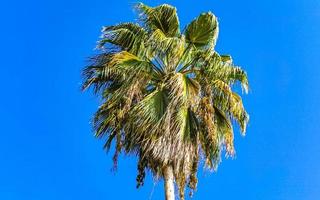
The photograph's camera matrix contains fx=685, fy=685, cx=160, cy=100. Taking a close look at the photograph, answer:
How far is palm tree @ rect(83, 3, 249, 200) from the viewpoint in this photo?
1588cm

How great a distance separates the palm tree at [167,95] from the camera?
15883mm

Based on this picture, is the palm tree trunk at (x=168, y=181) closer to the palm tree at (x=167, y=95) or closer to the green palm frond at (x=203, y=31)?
the palm tree at (x=167, y=95)

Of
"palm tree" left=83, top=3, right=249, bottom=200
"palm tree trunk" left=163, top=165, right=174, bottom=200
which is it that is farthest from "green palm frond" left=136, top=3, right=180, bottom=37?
"palm tree trunk" left=163, top=165, right=174, bottom=200

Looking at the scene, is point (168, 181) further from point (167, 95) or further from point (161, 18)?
point (161, 18)

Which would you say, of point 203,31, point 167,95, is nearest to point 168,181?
point 167,95

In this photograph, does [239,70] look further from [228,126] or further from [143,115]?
[143,115]

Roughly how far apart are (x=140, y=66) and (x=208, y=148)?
258cm

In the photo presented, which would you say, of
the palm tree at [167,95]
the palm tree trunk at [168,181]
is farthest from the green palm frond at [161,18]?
the palm tree trunk at [168,181]

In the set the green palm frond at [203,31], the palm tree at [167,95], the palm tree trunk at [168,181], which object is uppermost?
the green palm frond at [203,31]

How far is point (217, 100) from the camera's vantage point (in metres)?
17.0

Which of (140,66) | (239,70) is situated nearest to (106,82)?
(140,66)

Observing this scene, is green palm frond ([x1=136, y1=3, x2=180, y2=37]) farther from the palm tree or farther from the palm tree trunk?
the palm tree trunk

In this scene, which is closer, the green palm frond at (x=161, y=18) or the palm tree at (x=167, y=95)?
the palm tree at (x=167, y=95)

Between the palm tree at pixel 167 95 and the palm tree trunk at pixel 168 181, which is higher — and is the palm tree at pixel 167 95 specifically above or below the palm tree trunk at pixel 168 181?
above
